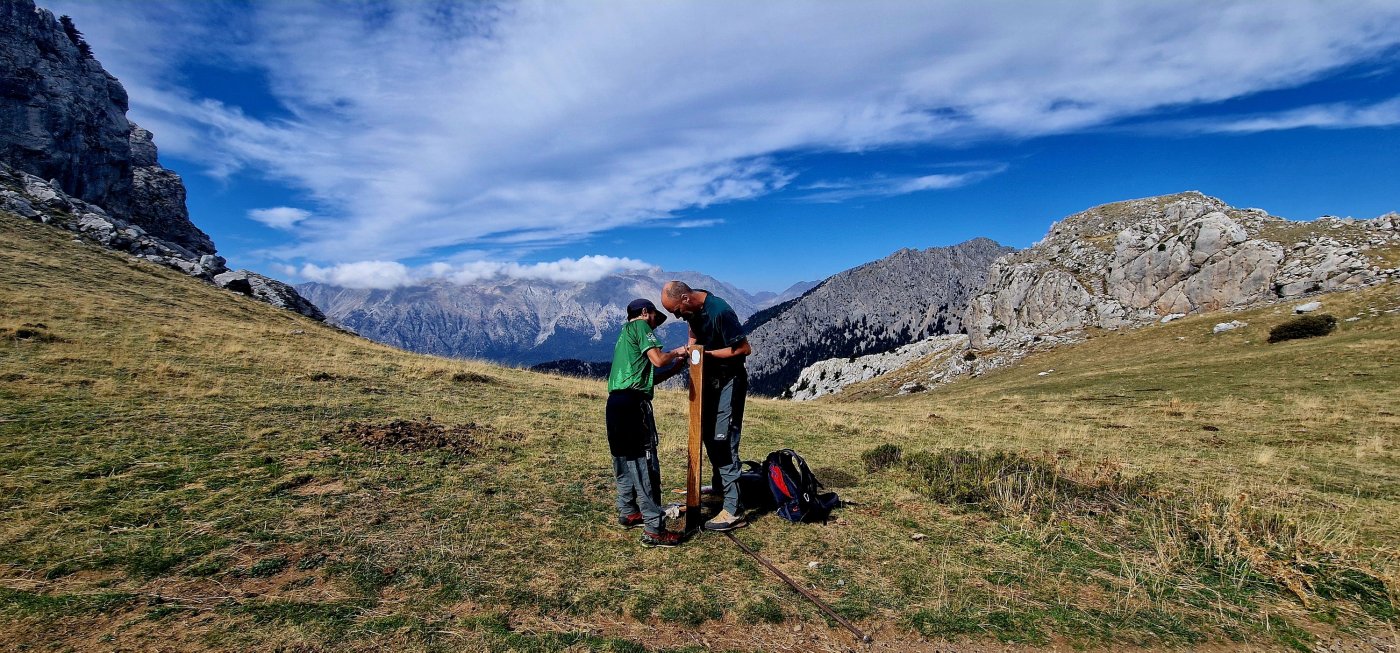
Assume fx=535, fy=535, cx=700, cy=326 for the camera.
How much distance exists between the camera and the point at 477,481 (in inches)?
345

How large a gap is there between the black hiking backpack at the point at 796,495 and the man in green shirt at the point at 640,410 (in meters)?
1.89

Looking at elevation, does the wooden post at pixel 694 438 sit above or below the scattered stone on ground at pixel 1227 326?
below

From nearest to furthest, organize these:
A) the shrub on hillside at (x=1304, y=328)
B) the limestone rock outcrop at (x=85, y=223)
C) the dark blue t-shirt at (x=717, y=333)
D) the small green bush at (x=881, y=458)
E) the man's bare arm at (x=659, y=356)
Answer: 1. the man's bare arm at (x=659, y=356)
2. the dark blue t-shirt at (x=717, y=333)
3. the small green bush at (x=881, y=458)
4. the shrub on hillside at (x=1304, y=328)
5. the limestone rock outcrop at (x=85, y=223)

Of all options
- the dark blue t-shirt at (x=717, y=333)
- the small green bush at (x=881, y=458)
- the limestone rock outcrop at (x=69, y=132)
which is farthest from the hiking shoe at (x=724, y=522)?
the limestone rock outcrop at (x=69, y=132)

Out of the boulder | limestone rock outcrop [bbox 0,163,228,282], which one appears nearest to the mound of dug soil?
the boulder

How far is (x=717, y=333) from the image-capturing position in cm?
750

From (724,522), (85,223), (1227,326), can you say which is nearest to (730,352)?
(724,522)

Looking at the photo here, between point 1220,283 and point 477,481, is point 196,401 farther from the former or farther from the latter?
point 1220,283

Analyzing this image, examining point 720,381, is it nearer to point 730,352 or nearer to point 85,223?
point 730,352

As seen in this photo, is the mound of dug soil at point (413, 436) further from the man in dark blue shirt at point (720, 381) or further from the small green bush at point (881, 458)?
the small green bush at point (881, 458)

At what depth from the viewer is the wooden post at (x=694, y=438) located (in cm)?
714

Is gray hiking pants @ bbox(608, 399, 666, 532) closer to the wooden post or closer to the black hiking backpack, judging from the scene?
the wooden post

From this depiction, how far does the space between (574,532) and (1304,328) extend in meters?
40.9

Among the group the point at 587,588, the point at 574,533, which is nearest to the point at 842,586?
the point at 587,588
